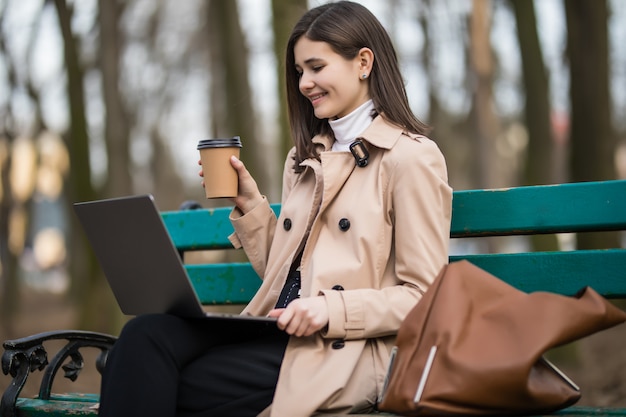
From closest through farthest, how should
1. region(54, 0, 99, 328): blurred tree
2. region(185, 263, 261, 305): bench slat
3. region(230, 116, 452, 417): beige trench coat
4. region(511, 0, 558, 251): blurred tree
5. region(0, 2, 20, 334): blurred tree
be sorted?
region(230, 116, 452, 417): beige trench coat
region(185, 263, 261, 305): bench slat
region(511, 0, 558, 251): blurred tree
region(54, 0, 99, 328): blurred tree
region(0, 2, 20, 334): blurred tree

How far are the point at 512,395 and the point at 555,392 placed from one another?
6.3 inches

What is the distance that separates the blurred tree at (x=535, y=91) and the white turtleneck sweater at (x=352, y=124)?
16.1 feet

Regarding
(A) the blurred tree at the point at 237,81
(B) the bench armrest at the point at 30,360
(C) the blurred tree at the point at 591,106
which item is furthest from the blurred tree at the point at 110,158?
(B) the bench armrest at the point at 30,360

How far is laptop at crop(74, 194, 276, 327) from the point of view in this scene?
2.62 m

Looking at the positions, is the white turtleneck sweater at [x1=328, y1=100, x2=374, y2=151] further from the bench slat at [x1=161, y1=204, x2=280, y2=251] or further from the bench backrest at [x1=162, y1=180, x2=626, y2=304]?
the bench slat at [x1=161, y1=204, x2=280, y2=251]

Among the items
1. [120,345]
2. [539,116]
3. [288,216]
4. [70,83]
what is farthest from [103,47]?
[120,345]

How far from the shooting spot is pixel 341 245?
3027 mm

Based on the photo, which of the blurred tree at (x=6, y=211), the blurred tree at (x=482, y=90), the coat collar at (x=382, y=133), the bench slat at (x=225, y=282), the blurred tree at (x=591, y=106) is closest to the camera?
the coat collar at (x=382, y=133)

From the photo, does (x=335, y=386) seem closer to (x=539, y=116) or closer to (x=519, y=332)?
(x=519, y=332)

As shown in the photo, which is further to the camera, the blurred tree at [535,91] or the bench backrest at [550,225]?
the blurred tree at [535,91]

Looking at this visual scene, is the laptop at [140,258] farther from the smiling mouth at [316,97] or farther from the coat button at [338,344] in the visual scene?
the smiling mouth at [316,97]

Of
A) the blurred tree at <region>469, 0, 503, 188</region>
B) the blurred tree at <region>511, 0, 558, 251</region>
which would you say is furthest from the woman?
the blurred tree at <region>469, 0, 503, 188</region>

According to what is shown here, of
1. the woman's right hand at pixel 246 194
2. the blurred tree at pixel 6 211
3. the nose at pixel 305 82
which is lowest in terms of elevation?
the blurred tree at pixel 6 211

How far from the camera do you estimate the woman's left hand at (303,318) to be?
106 inches
